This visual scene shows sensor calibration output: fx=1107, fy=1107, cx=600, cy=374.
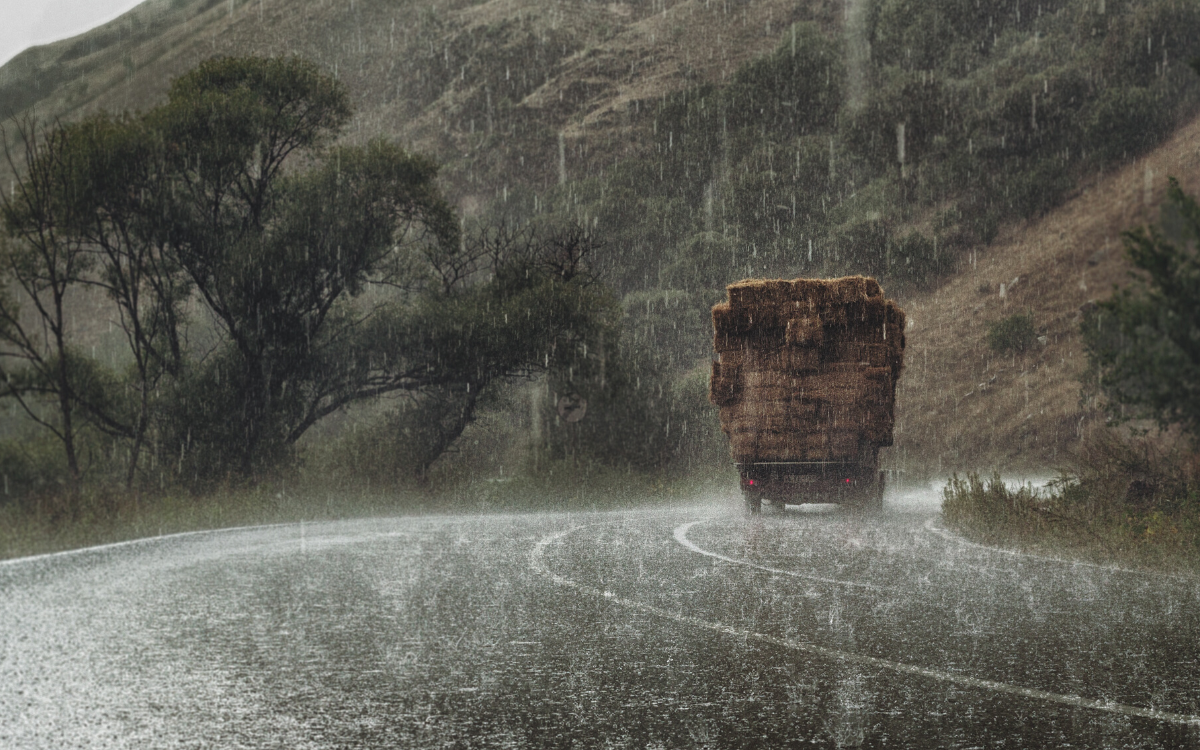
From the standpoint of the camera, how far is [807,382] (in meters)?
18.5

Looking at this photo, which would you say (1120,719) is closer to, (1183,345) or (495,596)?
(495,596)

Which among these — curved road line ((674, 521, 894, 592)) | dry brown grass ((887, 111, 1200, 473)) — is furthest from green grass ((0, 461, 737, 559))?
dry brown grass ((887, 111, 1200, 473))

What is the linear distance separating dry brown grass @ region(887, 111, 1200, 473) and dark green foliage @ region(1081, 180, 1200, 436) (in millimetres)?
32450

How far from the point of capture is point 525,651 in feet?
22.2

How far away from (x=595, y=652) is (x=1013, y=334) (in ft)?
164

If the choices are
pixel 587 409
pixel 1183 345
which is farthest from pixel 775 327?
pixel 587 409

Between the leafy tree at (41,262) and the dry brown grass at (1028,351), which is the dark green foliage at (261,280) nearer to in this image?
the leafy tree at (41,262)

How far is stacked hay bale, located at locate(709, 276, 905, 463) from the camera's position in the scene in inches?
728

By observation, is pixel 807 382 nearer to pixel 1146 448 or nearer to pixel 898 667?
pixel 1146 448

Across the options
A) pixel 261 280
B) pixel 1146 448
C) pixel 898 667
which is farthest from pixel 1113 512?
pixel 261 280

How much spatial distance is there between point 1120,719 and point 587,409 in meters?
23.2

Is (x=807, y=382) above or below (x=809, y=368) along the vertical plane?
below

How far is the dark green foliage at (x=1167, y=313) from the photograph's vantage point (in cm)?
1117

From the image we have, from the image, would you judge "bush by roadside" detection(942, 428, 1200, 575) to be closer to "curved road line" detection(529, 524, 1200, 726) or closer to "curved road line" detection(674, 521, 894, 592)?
"curved road line" detection(674, 521, 894, 592)
